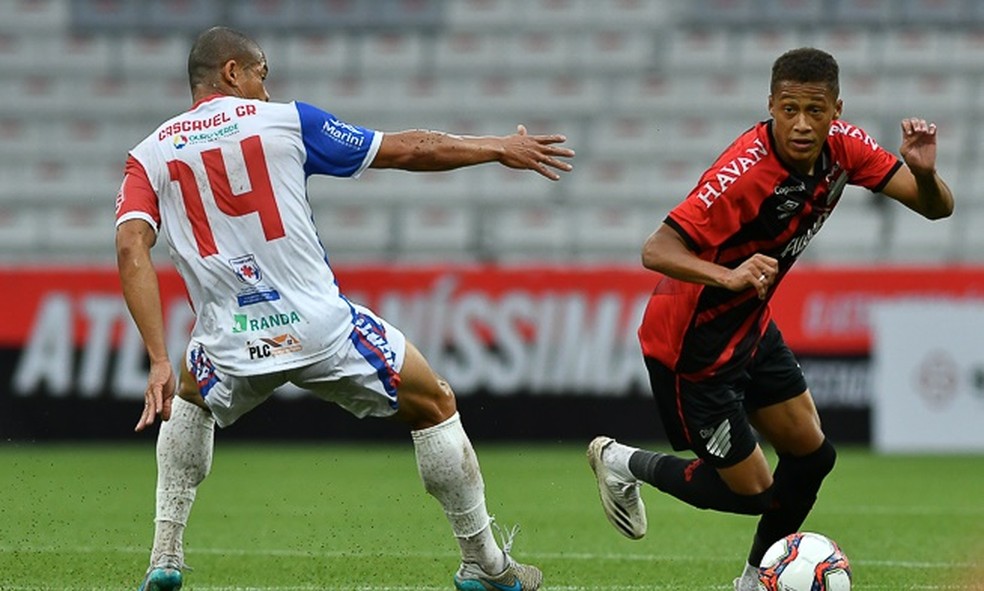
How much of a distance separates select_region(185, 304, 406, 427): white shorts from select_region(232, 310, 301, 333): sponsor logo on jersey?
0.54 ft

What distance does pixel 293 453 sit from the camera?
13852mm

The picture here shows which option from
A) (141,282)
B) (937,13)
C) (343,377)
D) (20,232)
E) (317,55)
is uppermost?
(141,282)

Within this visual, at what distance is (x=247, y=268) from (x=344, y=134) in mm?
572

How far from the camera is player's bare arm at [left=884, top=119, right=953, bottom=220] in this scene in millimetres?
5996

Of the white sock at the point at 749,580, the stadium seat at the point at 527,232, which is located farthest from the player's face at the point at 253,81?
the stadium seat at the point at 527,232

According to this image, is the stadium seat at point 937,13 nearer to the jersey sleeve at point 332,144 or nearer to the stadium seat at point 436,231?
the stadium seat at point 436,231

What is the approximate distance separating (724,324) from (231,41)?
2.08m

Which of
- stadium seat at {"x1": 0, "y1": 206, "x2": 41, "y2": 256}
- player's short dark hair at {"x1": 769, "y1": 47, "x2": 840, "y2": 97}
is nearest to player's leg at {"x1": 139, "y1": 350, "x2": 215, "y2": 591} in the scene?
player's short dark hair at {"x1": 769, "y1": 47, "x2": 840, "y2": 97}

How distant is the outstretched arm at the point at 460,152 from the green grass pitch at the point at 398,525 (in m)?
1.82

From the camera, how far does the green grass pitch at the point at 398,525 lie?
275 inches

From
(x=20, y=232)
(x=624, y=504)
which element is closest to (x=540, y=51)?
(x=20, y=232)

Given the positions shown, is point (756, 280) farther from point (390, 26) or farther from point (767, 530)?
point (390, 26)

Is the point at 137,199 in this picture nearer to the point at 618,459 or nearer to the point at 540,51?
the point at 618,459

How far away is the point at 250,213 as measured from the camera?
18.6 ft
